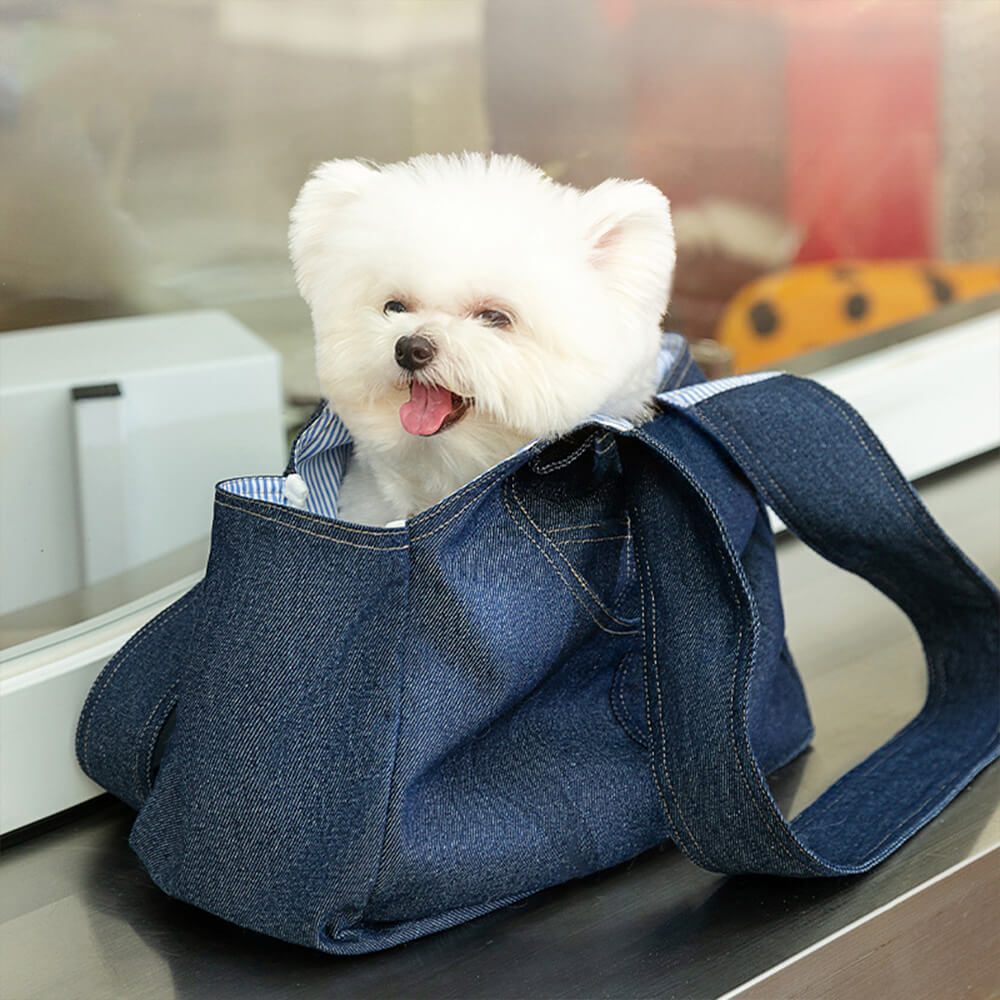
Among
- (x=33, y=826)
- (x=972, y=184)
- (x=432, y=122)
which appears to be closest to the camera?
(x=33, y=826)

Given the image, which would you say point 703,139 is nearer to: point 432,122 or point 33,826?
point 432,122

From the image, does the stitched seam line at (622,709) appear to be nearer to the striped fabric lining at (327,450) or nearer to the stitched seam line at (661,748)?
the stitched seam line at (661,748)

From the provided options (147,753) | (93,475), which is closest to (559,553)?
(147,753)

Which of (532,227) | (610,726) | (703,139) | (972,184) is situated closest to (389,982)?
(610,726)

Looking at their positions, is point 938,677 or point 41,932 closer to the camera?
point 41,932

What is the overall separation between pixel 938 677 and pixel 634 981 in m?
0.29

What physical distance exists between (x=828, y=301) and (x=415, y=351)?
3.30 ft

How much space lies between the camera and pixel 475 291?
22.3 inches

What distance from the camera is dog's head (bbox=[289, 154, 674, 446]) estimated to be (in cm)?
56

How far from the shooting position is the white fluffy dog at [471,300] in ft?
1.84

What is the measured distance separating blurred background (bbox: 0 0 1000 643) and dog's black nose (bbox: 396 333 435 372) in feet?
1.05

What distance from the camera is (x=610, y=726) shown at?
0.64m

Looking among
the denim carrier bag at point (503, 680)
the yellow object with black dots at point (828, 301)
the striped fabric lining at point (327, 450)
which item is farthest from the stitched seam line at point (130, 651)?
the yellow object with black dots at point (828, 301)

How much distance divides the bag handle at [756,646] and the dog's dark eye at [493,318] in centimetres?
8
